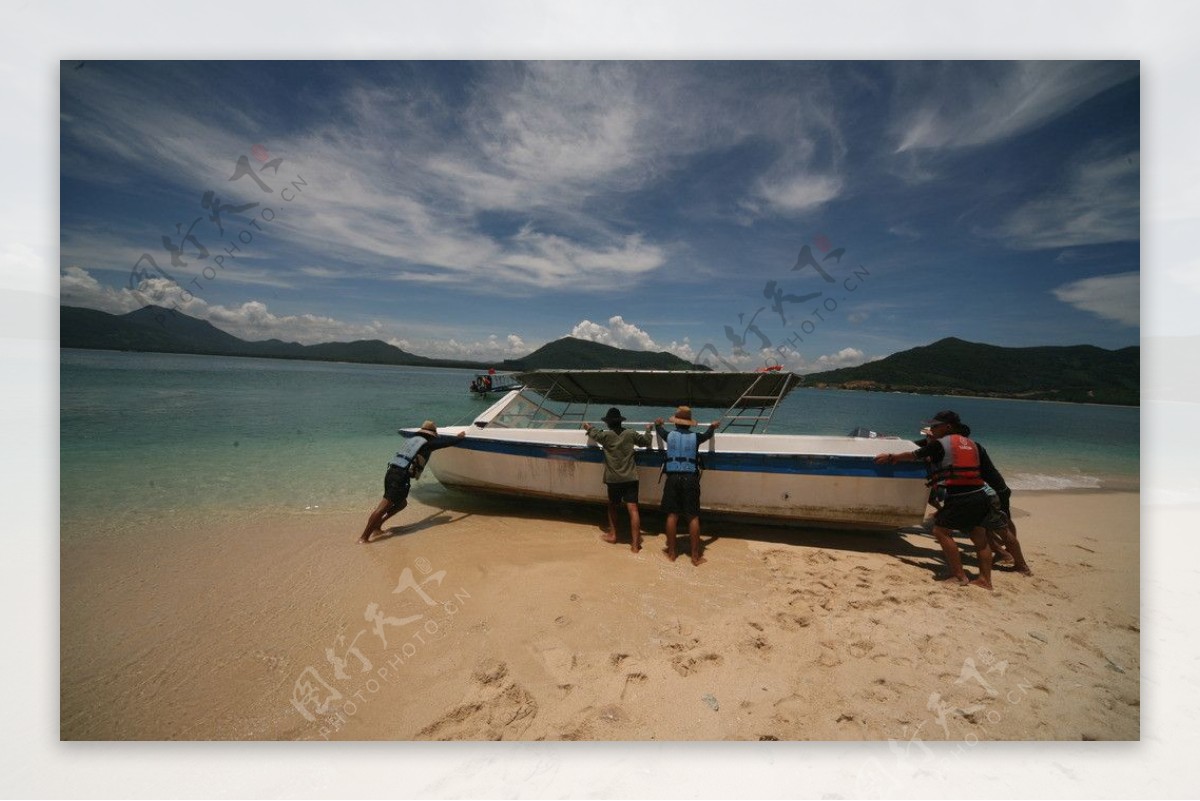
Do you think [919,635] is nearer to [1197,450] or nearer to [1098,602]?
[1098,602]

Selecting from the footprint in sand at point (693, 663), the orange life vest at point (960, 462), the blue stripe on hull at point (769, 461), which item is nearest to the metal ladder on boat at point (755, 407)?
the blue stripe on hull at point (769, 461)

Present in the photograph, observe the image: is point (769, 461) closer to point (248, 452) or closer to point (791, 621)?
point (791, 621)

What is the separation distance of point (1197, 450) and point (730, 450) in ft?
11.0

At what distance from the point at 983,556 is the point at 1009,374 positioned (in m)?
15.0

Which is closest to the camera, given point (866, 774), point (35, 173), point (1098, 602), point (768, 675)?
point (866, 774)

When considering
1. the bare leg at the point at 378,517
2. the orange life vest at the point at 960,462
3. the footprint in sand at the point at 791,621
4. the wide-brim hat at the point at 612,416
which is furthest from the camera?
the bare leg at the point at 378,517

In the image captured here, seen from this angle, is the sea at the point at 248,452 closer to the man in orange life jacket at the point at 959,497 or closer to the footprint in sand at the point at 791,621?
the man in orange life jacket at the point at 959,497

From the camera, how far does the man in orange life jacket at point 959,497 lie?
3.71 meters

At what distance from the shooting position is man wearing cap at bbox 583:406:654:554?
184 inches

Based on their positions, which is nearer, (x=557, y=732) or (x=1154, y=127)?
(x=557, y=732)

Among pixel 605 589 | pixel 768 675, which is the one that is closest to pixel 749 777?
pixel 768 675

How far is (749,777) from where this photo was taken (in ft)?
7.16

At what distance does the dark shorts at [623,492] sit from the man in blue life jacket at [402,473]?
1884 millimetres

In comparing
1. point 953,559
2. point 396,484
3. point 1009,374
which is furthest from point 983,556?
point 1009,374
